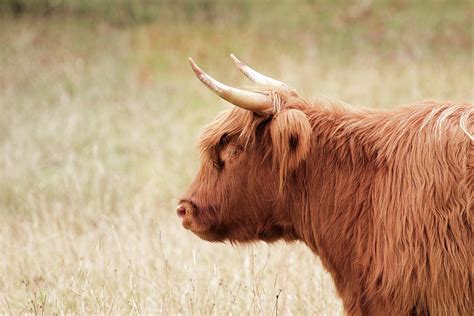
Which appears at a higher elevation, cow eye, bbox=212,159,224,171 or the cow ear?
the cow ear

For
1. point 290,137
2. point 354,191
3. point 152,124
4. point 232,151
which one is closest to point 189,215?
point 232,151

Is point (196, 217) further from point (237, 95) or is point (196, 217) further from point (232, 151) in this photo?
point (237, 95)

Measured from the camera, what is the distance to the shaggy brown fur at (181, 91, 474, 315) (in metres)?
4.41

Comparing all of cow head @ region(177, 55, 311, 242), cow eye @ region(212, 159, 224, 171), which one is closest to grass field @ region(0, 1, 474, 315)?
cow head @ region(177, 55, 311, 242)

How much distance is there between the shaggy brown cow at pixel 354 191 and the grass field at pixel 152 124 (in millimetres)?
577

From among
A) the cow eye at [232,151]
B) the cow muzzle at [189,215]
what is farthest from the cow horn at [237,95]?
the cow muzzle at [189,215]

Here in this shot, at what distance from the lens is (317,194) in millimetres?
4934

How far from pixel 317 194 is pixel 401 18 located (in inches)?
590

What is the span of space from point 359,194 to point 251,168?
0.63 metres

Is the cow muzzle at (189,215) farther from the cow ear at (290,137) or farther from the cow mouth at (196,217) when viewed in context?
Answer: the cow ear at (290,137)

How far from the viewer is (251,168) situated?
5016 mm

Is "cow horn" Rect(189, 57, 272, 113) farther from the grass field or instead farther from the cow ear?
the grass field

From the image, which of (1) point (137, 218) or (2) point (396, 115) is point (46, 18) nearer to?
(1) point (137, 218)

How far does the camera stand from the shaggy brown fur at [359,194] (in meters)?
4.41
